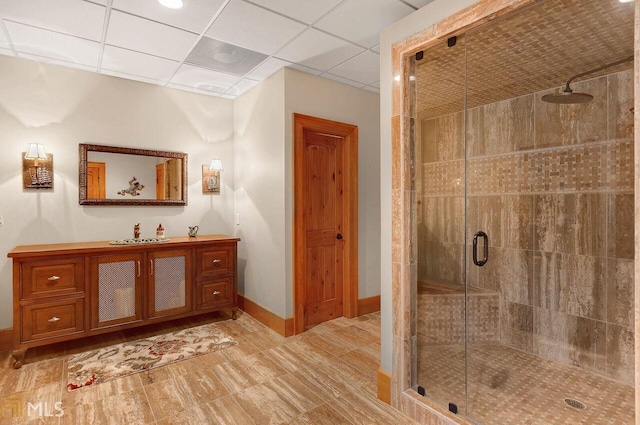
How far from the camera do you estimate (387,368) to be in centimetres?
227

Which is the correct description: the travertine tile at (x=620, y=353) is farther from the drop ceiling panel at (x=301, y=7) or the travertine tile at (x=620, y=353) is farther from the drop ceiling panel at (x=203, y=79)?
the drop ceiling panel at (x=203, y=79)

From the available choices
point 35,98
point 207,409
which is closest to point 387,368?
point 207,409

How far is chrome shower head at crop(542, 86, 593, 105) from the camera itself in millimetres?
2498

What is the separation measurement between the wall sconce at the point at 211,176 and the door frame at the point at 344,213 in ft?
3.84

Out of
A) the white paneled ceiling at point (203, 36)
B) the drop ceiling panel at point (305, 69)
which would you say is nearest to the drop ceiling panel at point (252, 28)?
the white paneled ceiling at point (203, 36)

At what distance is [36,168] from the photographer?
10.3 ft

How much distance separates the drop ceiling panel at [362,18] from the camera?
226 centimetres

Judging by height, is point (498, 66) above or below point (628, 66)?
above

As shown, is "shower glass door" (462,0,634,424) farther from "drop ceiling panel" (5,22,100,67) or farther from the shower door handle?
"drop ceiling panel" (5,22,100,67)

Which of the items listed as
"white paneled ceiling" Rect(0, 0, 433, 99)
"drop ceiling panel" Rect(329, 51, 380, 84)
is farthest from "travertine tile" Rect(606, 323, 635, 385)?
"drop ceiling panel" Rect(329, 51, 380, 84)

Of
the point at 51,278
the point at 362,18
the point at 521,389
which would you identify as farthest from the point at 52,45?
the point at 521,389

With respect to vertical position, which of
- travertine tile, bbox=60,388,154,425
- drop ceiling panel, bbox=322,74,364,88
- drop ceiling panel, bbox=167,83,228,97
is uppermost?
drop ceiling panel, bbox=167,83,228,97

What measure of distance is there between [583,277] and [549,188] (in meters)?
0.74

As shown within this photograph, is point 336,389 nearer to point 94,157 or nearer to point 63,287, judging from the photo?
point 63,287
